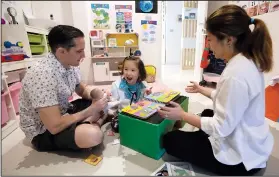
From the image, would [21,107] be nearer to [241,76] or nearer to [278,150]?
[241,76]

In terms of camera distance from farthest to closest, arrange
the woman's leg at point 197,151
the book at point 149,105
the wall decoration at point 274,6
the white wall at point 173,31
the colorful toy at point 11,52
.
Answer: the white wall at point 173,31, the wall decoration at point 274,6, the colorful toy at point 11,52, the book at point 149,105, the woman's leg at point 197,151

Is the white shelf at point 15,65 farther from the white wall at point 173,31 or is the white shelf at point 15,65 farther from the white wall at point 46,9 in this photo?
the white wall at point 173,31

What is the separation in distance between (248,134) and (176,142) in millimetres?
315

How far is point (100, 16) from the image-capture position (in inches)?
105

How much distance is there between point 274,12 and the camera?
1.47 m

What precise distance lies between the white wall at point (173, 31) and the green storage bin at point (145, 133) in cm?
416

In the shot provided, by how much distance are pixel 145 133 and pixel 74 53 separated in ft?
1.85

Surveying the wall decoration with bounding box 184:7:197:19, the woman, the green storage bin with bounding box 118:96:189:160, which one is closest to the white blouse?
the woman

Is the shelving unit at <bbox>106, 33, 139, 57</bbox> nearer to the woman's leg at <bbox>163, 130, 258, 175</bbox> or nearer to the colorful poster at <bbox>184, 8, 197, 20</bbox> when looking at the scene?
the colorful poster at <bbox>184, 8, 197, 20</bbox>

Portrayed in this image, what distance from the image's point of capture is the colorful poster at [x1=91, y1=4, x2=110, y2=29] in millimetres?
2628

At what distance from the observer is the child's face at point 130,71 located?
1355 millimetres

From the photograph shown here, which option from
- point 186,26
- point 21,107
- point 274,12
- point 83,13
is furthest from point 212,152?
point 186,26

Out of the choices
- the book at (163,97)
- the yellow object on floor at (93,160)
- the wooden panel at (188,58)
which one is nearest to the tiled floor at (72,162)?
the yellow object on floor at (93,160)

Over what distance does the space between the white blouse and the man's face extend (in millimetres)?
703
